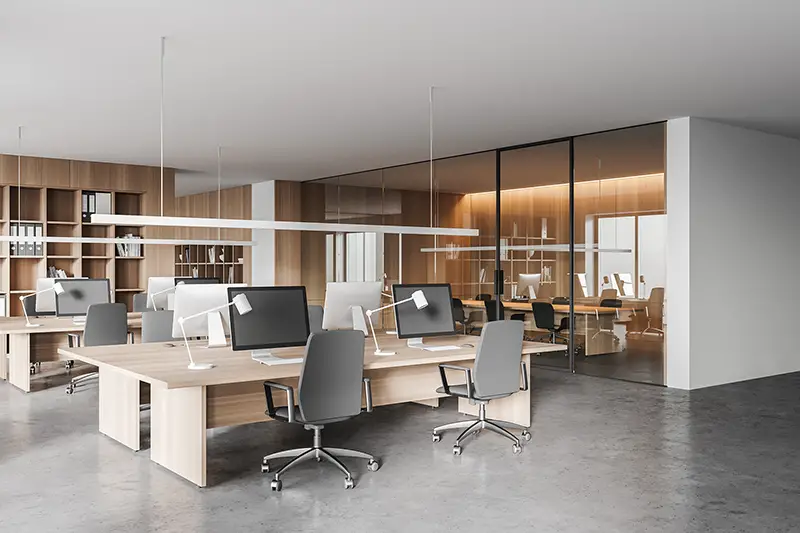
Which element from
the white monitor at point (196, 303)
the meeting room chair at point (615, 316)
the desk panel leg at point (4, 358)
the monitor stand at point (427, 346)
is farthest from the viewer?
the meeting room chair at point (615, 316)

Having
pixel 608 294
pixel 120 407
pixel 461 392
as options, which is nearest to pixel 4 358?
pixel 120 407

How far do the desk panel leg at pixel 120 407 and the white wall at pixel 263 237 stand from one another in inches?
331

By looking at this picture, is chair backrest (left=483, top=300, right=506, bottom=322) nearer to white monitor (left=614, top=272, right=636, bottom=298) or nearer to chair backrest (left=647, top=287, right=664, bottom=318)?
white monitor (left=614, top=272, right=636, bottom=298)

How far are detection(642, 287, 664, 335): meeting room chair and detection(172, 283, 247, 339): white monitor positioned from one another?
504 cm

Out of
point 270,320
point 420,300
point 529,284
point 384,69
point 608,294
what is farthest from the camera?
point 529,284

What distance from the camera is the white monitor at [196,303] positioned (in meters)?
5.69

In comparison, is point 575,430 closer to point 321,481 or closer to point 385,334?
point 385,334

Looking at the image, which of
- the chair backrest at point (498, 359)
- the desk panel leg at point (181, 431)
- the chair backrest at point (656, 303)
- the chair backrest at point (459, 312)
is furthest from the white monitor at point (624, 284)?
the desk panel leg at point (181, 431)

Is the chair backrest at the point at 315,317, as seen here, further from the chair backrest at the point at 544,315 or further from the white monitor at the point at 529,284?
the white monitor at the point at 529,284

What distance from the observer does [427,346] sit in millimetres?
6117

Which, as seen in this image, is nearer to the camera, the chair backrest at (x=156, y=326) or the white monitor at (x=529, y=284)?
the chair backrest at (x=156, y=326)

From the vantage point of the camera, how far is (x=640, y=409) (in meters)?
7.14

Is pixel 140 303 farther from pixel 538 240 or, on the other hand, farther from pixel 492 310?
pixel 538 240

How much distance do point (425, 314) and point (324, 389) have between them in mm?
1799
